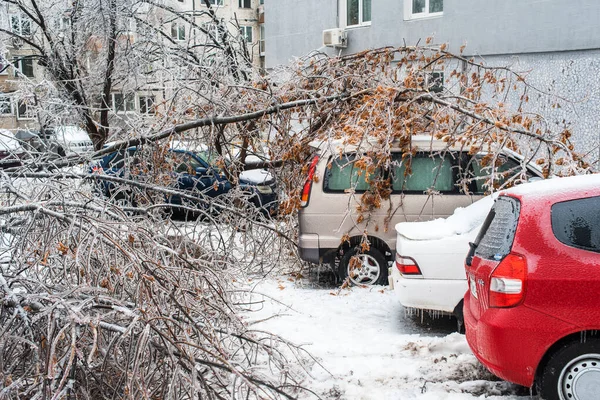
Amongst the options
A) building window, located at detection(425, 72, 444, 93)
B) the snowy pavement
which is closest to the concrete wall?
building window, located at detection(425, 72, 444, 93)

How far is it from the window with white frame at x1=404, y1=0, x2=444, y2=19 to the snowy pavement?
8.90 meters

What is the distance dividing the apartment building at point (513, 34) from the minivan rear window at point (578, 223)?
16.7 ft

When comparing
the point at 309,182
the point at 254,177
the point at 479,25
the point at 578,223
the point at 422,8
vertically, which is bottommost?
the point at 254,177

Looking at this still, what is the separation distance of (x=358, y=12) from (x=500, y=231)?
13494mm

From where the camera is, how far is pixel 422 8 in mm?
14977

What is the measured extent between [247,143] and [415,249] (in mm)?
3835

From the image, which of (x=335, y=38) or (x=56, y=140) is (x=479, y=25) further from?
(x=56, y=140)

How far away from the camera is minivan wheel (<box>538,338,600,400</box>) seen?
4.07m

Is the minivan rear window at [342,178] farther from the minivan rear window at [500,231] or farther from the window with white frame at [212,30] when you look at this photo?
the window with white frame at [212,30]

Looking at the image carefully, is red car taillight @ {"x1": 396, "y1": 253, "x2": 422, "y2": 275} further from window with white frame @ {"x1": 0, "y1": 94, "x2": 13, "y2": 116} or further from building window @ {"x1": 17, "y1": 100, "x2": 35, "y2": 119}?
building window @ {"x1": 17, "y1": 100, "x2": 35, "y2": 119}

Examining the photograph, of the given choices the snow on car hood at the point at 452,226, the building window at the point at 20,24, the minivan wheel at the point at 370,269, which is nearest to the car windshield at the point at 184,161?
the minivan wheel at the point at 370,269

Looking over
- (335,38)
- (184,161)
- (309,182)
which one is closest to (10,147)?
(184,161)

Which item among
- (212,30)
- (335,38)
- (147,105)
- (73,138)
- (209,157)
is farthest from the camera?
(335,38)

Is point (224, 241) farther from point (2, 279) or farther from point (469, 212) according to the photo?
point (2, 279)
